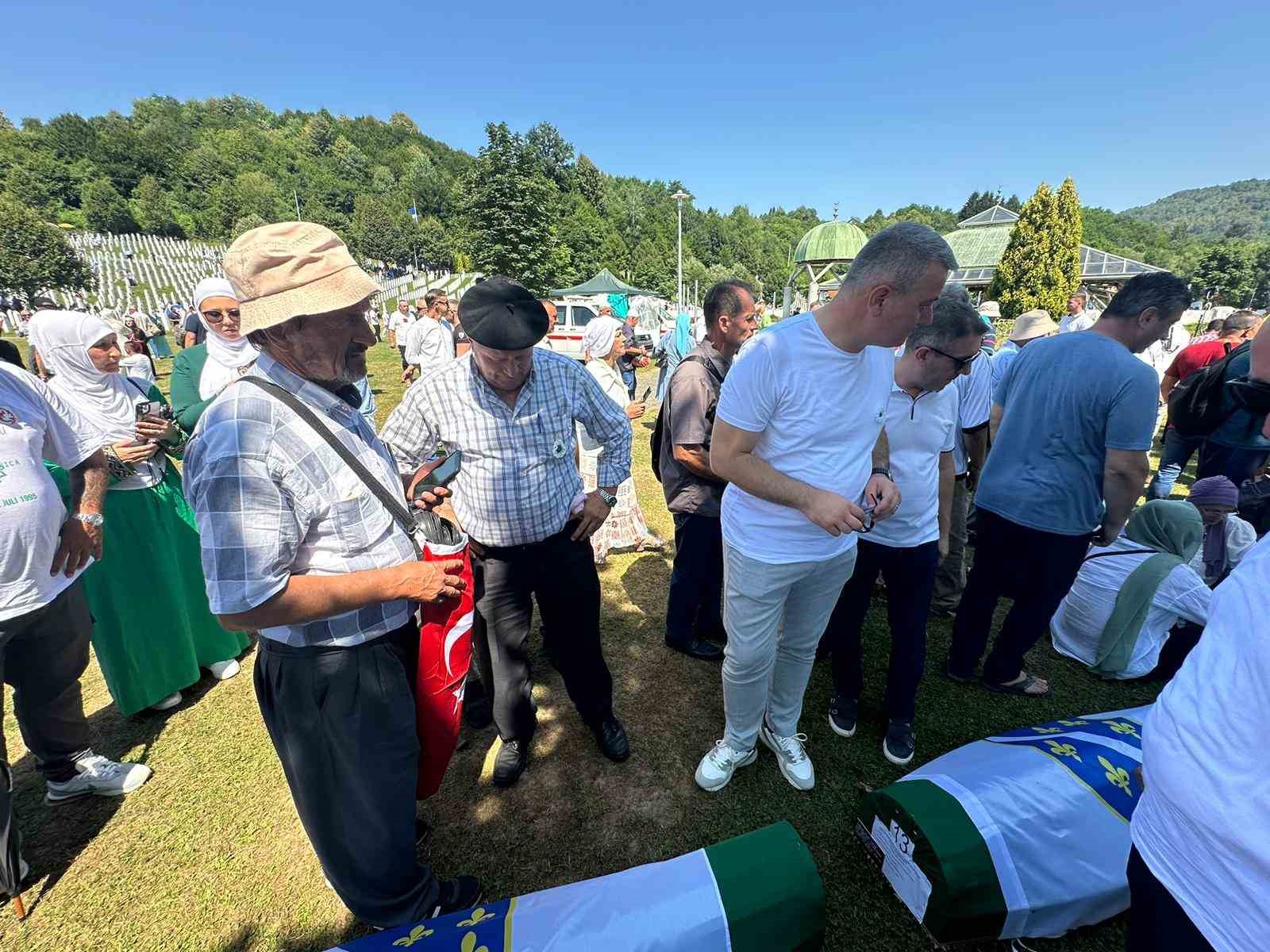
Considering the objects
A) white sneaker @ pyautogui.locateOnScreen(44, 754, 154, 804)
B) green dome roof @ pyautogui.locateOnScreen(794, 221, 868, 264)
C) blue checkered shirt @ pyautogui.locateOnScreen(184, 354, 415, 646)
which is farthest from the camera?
green dome roof @ pyautogui.locateOnScreen(794, 221, 868, 264)

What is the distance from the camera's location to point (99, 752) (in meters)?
2.78

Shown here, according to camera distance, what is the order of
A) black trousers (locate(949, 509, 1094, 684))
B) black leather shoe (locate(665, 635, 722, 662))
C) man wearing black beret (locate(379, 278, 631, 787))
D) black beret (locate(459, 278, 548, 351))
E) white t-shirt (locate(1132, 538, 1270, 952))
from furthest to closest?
black leather shoe (locate(665, 635, 722, 662)) < black trousers (locate(949, 509, 1094, 684)) < man wearing black beret (locate(379, 278, 631, 787)) < black beret (locate(459, 278, 548, 351)) < white t-shirt (locate(1132, 538, 1270, 952))

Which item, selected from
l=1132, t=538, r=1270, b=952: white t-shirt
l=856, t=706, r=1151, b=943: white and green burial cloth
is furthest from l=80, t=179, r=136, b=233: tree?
l=1132, t=538, r=1270, b=952: white t-shirt

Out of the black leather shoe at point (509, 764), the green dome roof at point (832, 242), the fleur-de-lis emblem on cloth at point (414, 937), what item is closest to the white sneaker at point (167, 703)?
the black leather shoe at point (509, 764)

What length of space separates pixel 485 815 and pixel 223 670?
7.03ft

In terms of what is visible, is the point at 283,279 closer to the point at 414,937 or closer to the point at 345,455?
the point at 345,455

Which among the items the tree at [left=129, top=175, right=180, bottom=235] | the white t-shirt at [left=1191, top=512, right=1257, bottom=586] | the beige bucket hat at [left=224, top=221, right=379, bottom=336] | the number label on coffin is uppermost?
the tree at [left=129, top=175, right=180, bottom=235]

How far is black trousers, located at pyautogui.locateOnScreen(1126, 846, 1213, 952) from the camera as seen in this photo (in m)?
0.96

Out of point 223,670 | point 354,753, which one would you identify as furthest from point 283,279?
point 223,670

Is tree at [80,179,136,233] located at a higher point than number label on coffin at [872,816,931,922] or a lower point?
higher

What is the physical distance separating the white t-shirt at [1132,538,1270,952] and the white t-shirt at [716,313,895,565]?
3.36 feet

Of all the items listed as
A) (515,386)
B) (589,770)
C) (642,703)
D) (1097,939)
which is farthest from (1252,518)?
(515,386)

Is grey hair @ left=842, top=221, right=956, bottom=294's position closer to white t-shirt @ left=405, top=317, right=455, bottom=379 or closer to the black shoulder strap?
the black shoulder strap

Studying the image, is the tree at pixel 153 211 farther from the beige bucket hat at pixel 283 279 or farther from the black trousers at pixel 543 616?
the beige bucket hat at pixel 283 279
